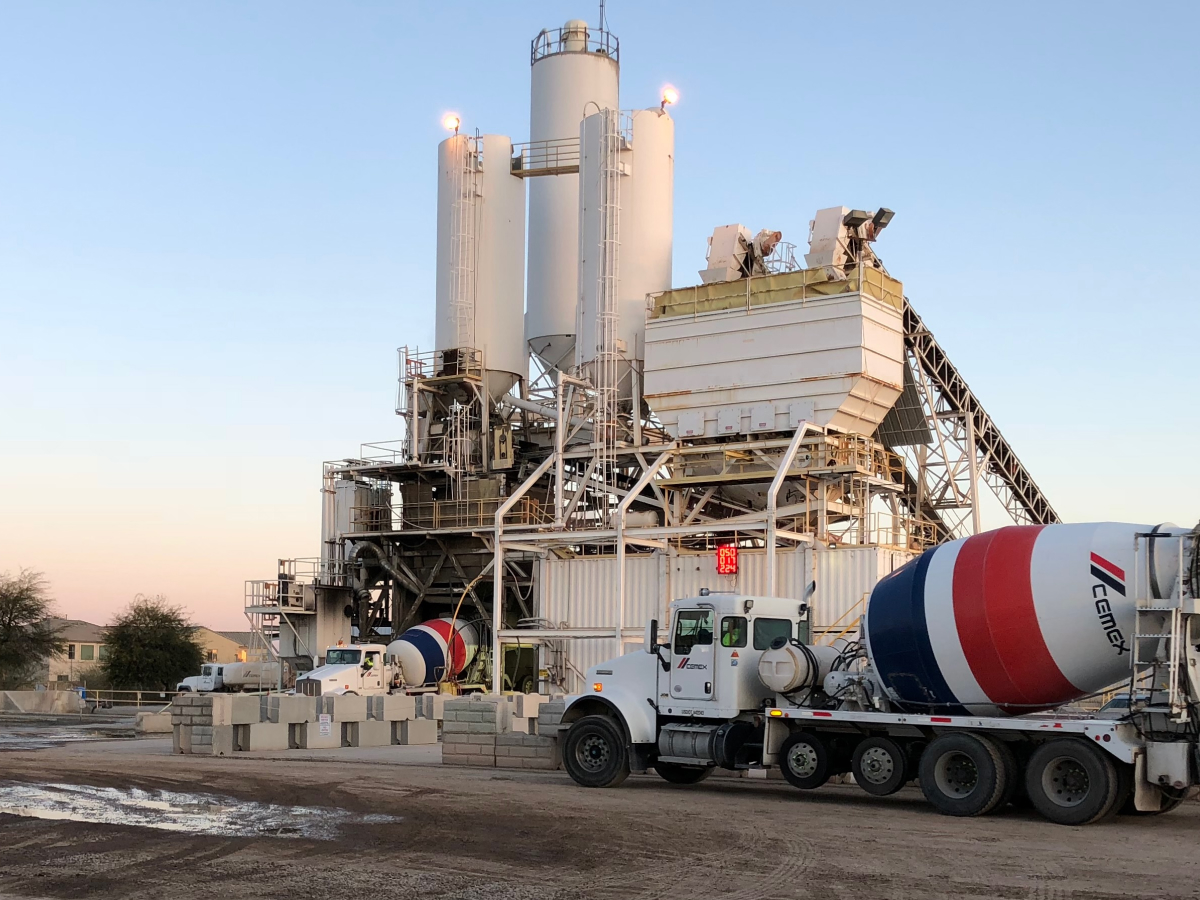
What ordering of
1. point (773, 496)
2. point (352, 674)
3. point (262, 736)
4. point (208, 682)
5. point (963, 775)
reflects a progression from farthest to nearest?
1. point (208, 682)
2. point (352, 674)
3. point (773, 496)
4. point (262, 736)
5. point (963, 775)

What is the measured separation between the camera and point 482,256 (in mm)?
48438

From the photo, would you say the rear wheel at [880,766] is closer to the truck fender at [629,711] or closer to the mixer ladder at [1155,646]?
the mixer ladder at [1155,646]

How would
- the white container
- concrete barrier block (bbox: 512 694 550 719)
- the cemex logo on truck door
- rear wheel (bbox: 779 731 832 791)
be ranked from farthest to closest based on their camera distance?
the white container < concrete barrier block (bbox: 512 694 550 719) < rear wheel (bbox: 779 731 832 791) < the cemex logo on truck door

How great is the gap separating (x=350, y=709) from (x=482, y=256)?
20460 millimetres

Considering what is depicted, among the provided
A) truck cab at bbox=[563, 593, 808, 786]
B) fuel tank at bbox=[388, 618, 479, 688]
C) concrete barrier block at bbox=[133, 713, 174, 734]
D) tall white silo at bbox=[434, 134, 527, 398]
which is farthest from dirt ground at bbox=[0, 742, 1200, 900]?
tall white silo at bbox=[434, 134, 527, 398]

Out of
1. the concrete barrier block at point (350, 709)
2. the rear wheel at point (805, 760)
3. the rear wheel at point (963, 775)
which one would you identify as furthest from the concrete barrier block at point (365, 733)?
the rear wheel at point (963, 775)

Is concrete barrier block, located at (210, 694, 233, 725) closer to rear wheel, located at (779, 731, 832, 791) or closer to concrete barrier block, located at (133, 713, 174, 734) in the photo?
concrete barrier block, located at (133, 713, 174, 734)

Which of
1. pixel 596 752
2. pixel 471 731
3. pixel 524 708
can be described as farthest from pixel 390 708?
pixel 596 752

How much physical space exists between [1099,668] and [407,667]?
1123 inches

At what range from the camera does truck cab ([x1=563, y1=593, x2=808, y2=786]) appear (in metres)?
20.4

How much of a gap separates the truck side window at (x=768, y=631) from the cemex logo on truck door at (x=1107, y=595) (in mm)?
5119

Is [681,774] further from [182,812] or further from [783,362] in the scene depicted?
[783,362]

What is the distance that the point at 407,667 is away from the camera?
141ft

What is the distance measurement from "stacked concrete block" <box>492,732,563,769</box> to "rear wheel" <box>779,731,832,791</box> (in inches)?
245
